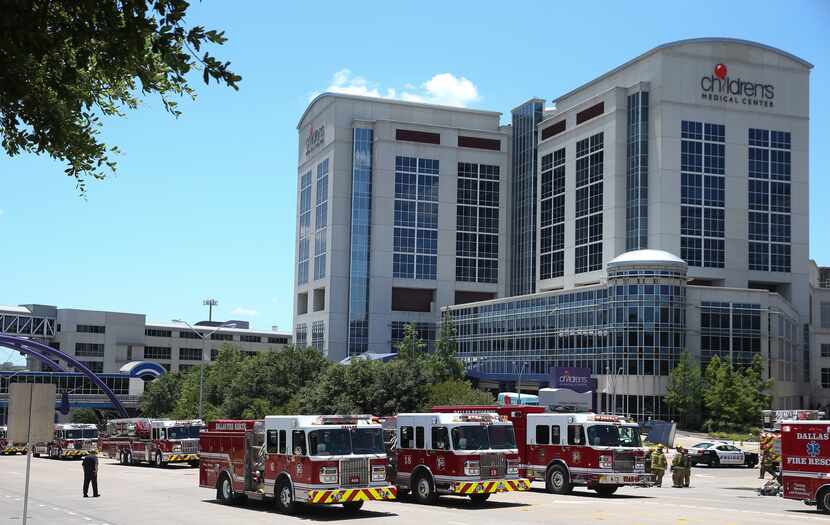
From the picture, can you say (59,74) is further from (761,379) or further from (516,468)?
(761,379)

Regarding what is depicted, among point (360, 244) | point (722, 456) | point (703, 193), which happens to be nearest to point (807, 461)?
point (722, 456)

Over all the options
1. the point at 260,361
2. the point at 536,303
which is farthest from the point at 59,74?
the point at 536,303

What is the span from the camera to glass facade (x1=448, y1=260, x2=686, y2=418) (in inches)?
3270

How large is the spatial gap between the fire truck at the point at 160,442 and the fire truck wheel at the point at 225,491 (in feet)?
Result: 68.0

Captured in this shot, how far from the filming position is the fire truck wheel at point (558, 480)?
31.5m

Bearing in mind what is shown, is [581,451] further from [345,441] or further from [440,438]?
[345,441]

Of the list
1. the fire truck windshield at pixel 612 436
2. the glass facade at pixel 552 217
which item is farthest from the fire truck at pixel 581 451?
the glass facade at pixel 552 217

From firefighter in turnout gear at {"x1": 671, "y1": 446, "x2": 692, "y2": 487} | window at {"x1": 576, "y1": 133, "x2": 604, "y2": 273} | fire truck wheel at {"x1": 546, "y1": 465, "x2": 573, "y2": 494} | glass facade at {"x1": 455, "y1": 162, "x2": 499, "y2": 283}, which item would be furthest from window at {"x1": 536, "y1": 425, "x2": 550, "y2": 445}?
glass facade at {"x1": 455, "y1": 162, "x2": 499, "y2": 283}

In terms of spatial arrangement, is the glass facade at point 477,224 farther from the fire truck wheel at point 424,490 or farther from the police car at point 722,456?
the fire truck wheel at point 424,490

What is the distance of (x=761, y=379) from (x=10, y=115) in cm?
7944

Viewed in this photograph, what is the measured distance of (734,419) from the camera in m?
76.3

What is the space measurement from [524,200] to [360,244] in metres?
22.8

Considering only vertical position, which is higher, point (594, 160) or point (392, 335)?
point (594, 160)

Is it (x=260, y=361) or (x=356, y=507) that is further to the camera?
(x=260, y=361)
